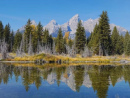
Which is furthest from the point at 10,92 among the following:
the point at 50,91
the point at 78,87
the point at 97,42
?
the point at 97,42

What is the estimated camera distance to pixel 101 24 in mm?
58875

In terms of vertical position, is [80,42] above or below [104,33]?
below

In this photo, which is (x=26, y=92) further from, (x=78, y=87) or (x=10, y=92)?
(x=78, y=87)

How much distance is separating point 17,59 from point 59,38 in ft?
102

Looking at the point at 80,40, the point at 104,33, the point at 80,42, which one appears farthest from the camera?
the point at 80,40

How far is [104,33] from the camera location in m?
57.8

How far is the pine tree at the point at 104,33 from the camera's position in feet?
188

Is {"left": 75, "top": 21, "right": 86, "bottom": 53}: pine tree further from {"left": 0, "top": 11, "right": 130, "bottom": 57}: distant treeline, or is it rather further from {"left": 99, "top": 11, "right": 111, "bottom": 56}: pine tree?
{"left": 99, "top": 11, "right": 111, "bottom": 56}: pine tree

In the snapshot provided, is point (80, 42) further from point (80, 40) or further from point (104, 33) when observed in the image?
point (104, 33)

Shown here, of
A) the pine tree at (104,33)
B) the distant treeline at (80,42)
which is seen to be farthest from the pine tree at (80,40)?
the pine tree at (104,33)

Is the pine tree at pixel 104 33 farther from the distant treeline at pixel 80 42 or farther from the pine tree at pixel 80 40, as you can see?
the pine tree at pixel 80 40

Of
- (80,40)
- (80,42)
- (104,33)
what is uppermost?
(104,33)

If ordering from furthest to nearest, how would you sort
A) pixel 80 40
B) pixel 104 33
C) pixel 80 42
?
pixel 80 40 < pixel 80 42 < pixel 104 33

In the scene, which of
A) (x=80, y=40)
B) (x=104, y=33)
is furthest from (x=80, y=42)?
(x=104, y=33)
